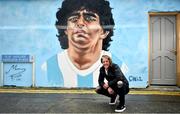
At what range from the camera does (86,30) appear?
1077 centimetres

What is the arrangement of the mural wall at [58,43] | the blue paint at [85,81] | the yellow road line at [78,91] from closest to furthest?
the yellow road line at [78,91] < the mural wall at [58,43] < the blue paint at [85,81]

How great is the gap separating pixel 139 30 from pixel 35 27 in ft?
11.2

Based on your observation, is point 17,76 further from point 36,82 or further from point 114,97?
point 114,97

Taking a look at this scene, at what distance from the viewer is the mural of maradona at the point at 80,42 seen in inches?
425

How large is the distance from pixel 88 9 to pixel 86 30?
690 mm

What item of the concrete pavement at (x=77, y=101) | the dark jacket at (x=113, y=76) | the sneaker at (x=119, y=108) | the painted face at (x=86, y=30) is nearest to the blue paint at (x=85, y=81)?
the concrete pavement at (x=77, y=101)

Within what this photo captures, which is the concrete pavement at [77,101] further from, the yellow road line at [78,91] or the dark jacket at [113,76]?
the dark jacket at [113,76]

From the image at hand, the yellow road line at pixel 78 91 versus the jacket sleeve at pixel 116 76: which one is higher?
the jacket sleeve at pixel 116 76

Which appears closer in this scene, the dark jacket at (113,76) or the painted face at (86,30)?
the dark jacket at (113,76)

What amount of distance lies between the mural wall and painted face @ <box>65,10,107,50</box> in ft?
0.38
